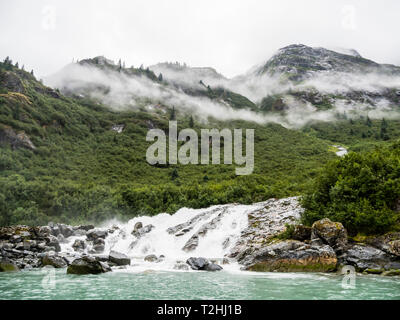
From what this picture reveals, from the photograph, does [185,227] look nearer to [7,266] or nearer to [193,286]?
[7,266]

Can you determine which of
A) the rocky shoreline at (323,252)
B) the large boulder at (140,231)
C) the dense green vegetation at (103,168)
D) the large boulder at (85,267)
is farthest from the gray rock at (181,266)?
the dense green vegetation at (103,168)

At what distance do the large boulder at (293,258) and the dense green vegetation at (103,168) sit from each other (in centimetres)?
2791

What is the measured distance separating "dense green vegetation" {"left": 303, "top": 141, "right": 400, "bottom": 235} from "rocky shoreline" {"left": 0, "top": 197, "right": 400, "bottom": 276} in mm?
1434

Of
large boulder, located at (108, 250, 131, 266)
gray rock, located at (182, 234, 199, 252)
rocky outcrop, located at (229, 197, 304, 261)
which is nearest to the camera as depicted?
large boulder, located at (108, 250, 131, 266)

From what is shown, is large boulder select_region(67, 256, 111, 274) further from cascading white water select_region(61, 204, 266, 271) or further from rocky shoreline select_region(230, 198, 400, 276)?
rocky shoreline select_region(230, 198, 400, 276)

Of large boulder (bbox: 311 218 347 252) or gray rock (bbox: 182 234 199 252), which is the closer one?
large boulder (bbox: 311 218 347 252)

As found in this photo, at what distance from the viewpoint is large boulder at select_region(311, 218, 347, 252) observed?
74.4ft

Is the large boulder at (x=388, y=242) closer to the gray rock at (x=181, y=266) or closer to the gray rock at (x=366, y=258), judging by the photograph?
the gray rock at (x=366, y=258)

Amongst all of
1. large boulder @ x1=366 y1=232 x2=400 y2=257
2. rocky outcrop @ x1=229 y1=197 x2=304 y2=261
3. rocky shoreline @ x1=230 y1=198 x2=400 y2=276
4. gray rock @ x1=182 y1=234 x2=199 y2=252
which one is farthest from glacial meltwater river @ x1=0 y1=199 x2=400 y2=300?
gray rock @ x1=182 y1=234 x2=199 y2=252

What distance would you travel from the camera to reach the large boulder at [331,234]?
22672mm

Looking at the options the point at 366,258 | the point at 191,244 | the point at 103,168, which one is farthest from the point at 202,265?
the point at 103,168

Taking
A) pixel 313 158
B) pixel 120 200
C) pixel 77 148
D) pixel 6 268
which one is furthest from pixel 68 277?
pixel 77 148

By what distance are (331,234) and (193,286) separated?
1293 centimetres

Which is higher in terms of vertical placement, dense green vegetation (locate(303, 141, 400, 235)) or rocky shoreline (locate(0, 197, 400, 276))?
dense green vegetation (locate(303, 141, 400, 235))
